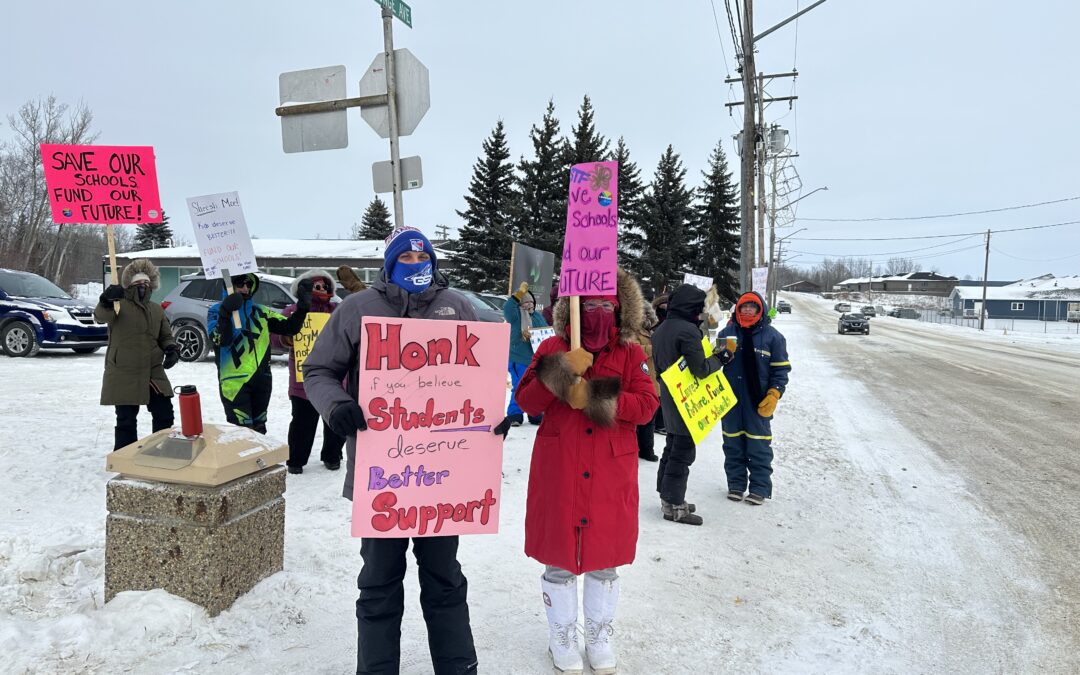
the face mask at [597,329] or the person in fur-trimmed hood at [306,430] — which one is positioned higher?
the face mask at [597,329]

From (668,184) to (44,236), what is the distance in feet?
117

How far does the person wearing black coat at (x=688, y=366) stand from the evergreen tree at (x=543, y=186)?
25309mm

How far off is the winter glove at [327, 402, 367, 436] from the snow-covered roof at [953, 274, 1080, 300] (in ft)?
294

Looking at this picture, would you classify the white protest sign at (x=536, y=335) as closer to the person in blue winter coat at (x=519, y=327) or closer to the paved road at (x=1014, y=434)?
the person in blue winter coat at (x=519, y=327)

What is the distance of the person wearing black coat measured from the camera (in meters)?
4.88

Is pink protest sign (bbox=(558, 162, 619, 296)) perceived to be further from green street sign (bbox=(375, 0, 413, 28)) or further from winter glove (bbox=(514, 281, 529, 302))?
winter glove (bbox=(514, 281, 529, 302))

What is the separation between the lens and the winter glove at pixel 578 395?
266cm

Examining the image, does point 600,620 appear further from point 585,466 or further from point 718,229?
point 718,229

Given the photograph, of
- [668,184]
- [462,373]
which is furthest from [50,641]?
[668,184]

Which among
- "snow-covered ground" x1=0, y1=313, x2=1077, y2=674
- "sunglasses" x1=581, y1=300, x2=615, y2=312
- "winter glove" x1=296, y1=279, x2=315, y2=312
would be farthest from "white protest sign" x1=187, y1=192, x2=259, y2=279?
"sunglasses" x1=581, y1=300, x2=615, y2=312

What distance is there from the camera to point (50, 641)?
2777 mm

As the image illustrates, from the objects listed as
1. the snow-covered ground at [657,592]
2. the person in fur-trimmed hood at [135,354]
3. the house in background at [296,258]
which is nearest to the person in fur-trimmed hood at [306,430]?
the snow-covered ground at [657,592]

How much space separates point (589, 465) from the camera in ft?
9.21

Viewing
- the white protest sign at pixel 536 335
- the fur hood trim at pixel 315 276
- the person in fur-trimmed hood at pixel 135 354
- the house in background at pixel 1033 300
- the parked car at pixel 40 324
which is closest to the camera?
the person in fur-trimmed hood at pixel 135 354
